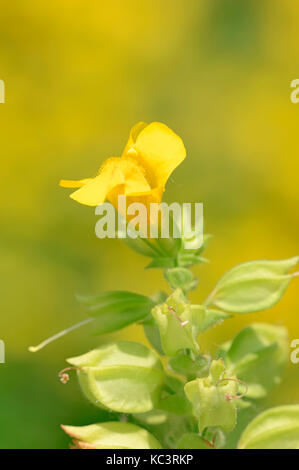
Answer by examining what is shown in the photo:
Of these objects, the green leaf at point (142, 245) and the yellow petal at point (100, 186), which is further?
the green leaf at point (142, 245)

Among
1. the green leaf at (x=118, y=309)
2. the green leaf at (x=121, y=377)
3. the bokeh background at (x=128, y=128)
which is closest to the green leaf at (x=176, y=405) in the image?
the green leaf at (x=121, y=377)

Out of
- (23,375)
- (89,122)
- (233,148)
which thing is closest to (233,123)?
(233,148)

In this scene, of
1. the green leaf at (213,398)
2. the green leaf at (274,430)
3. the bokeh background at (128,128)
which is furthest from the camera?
the bokeh background at (128,128)

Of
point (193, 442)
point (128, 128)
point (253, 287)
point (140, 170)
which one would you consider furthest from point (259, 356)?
point (128, 128)

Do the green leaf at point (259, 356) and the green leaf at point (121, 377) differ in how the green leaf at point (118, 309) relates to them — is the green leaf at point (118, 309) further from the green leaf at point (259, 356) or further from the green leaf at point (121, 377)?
the green leaf at point (259, 356)

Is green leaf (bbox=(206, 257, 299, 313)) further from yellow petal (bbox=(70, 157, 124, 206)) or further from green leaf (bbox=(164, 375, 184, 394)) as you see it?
yellow petal (bbox=(70, 157, 124, 206))
